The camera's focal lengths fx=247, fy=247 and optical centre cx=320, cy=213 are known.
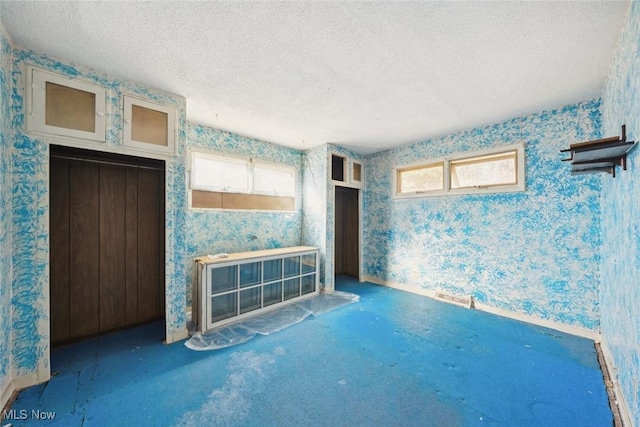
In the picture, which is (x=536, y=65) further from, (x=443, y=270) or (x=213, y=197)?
(x=213, y=197)

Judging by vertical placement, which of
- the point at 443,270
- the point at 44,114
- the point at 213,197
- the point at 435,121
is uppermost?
the point at 435,121

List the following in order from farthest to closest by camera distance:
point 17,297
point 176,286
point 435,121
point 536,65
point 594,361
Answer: point 435,121 → point 176,286 → point 594,361 → point 536,65 → point 17,297

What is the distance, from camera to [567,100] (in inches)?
107

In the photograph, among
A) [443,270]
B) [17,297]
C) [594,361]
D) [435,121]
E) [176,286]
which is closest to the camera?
[17,297]

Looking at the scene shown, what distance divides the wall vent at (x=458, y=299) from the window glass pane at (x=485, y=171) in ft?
5.41

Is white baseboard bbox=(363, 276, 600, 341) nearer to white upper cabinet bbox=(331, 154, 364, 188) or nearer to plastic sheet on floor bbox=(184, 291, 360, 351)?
plastic sheet on floor bbox=(184, 291, 360, 351)

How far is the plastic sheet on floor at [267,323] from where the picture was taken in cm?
254

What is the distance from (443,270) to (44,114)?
483cm

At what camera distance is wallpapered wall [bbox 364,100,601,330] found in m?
2.75

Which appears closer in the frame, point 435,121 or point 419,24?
point 419,24

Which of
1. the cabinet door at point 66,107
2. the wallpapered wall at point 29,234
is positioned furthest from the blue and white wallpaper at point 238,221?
the wallpapered wall at point 29,234

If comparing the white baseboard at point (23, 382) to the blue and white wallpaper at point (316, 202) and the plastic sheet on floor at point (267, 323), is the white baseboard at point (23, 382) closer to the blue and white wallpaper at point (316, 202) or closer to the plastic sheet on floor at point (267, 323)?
the plastic sheet on floor at point (267, 323)

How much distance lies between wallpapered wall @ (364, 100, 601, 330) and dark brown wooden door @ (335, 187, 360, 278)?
1.04 m

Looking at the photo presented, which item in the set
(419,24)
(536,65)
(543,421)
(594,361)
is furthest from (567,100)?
(543,421)
